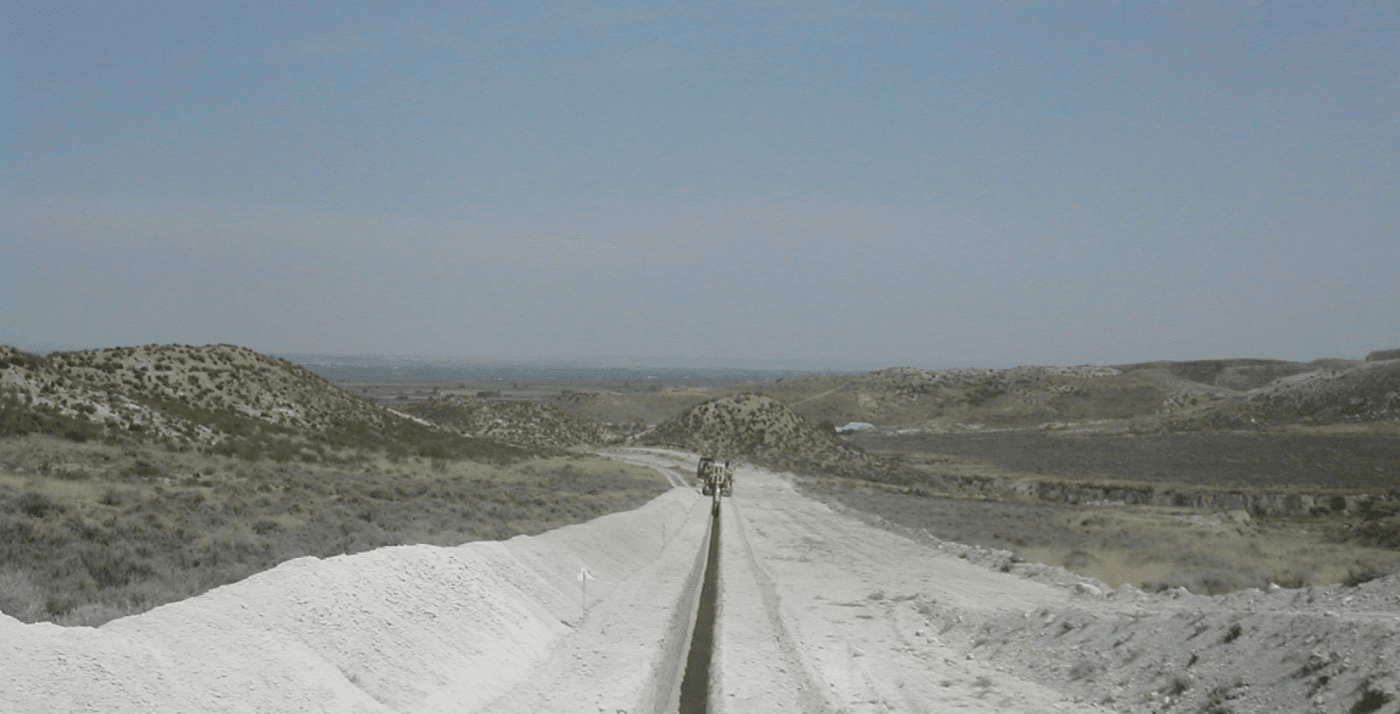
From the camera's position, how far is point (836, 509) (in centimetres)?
4116

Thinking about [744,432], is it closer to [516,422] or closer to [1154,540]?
[516,422]

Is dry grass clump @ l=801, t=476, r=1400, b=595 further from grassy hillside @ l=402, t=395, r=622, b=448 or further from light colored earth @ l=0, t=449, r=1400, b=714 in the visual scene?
grassy hillside @ l=402, t=395, r=622, b=448

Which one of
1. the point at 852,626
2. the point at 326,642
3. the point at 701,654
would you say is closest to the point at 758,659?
the point at 701,654

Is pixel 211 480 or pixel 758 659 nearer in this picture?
pixel 758 659

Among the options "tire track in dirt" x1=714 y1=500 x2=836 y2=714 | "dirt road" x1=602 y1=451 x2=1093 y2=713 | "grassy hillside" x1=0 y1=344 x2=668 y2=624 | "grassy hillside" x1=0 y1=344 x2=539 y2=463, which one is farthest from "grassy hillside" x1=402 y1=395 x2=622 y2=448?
"tire track in dirt" x1=714 y1=500 x2=836 y2=714

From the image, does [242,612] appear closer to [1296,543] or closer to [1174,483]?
[1296,543]

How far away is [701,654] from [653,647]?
2.33 feet

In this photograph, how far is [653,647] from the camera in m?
12.5

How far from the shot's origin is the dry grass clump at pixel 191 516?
12.2m

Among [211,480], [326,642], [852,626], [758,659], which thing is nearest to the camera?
[326,642]

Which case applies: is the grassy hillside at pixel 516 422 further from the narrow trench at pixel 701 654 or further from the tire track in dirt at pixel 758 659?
the tire track in dirt at pixel 758 659

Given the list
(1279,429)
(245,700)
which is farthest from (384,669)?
(1279,429)

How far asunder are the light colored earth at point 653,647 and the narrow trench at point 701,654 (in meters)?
0.19

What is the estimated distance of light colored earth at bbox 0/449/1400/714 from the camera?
7.74 metres
